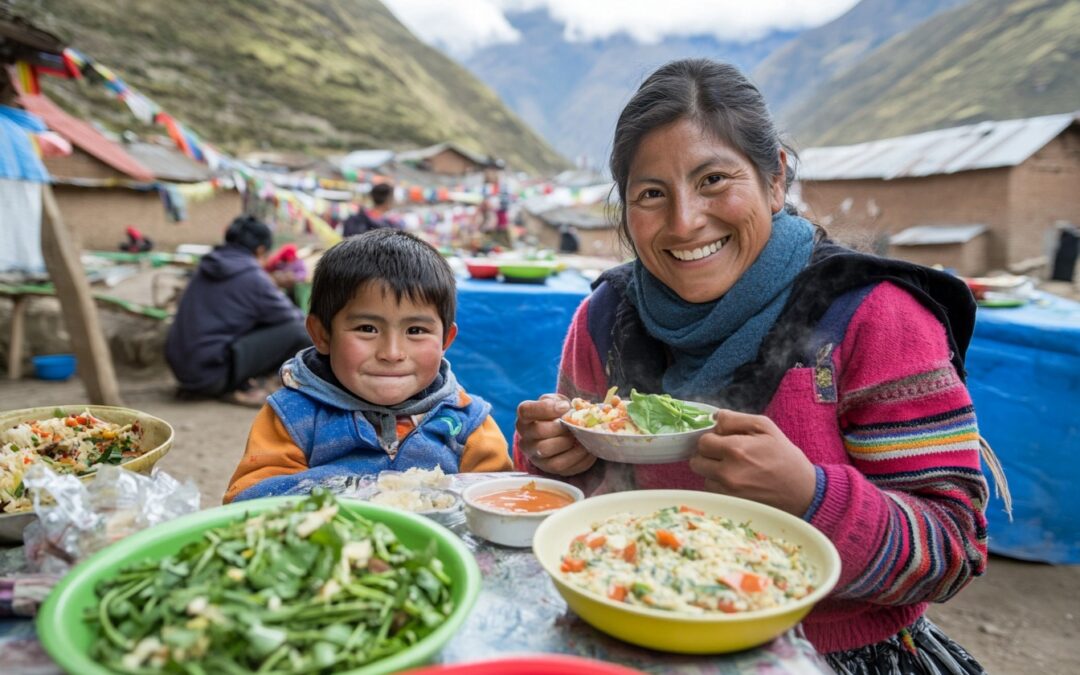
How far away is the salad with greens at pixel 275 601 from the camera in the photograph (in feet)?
2.90

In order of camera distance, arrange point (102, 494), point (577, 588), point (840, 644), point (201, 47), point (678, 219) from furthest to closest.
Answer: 1. point (201, 47)
2. point (678, 219)
3. point (840, 644)
4. point (102, 494)
5. point (577, 588)

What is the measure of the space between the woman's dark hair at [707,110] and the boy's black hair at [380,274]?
699 millimetres

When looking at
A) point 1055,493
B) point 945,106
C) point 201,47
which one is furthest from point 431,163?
point 945,106

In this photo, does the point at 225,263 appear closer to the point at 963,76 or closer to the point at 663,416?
the point at 663,416

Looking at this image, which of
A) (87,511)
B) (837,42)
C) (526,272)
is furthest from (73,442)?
(837,42)

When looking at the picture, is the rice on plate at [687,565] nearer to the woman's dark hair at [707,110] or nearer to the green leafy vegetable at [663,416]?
the green leafy vegetable at [663,416]

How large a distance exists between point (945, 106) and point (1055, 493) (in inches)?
2977

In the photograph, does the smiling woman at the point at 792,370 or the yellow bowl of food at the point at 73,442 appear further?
the yellow bowl of food at the point at 73,442

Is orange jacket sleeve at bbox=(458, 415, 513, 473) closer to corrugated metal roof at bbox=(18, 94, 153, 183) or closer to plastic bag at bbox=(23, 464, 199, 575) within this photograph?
plastic bag at bbox=(23, 464, 199, 575)

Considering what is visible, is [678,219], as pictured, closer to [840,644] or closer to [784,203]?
[784,203]

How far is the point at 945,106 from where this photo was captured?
6656 centimetres

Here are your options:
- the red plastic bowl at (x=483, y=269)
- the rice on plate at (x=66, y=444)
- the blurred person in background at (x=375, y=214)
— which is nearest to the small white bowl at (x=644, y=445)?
the rice on plate at (x=66, y=444)

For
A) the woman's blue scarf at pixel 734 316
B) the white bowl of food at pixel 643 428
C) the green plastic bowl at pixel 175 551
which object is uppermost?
the woman's blue scarf at pixel 734 316

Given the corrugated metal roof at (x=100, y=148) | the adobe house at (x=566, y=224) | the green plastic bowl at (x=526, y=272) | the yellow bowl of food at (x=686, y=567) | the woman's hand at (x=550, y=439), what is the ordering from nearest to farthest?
the yellow bowl of food at (x=686, y=567) < the woman's hand at (x=550, y=439) < the green plastic bowl at (x=526, y=272) < the corrugated metal roof at (x=100, y=148) < the adobe house at (x=566, y=224)
